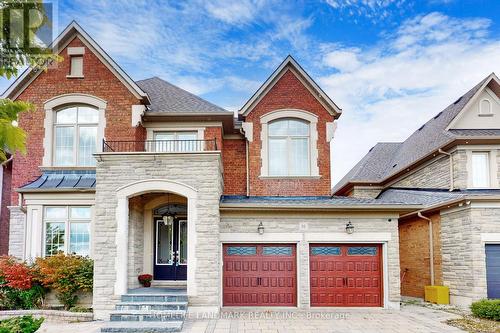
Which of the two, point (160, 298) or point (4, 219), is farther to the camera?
point (4, 219)

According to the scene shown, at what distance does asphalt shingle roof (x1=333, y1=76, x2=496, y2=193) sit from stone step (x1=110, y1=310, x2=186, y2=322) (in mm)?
11393

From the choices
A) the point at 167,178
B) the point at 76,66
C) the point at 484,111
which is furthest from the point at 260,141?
the point at 484,111

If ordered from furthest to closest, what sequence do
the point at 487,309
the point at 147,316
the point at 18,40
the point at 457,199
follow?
the point at 457,199, the point at 487,309, the point at 147,316, the point at 18,40

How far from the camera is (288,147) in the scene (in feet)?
51.9

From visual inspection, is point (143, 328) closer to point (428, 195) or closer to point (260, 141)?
point (260, 141)

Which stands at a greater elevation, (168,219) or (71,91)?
(71,91)

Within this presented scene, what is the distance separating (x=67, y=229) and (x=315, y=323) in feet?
28.3

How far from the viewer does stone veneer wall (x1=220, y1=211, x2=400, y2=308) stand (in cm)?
1323

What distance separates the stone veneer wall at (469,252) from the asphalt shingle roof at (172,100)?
8.90 meters

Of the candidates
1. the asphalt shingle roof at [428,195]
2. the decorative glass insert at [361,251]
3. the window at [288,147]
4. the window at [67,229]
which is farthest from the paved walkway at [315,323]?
the window at [288,147]

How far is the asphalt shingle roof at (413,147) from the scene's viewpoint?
16297mm

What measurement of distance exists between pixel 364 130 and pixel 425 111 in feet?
14.6

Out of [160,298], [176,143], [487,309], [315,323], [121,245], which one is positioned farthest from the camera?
[176,143]

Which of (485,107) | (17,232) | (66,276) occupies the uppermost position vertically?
(485,107)
